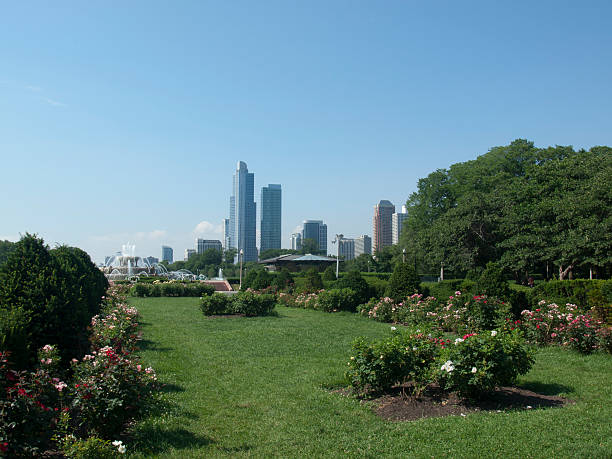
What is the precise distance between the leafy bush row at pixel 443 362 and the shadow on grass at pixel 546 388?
669 mm

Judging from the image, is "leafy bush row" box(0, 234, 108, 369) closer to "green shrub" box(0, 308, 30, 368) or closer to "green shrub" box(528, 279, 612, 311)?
"green shrub" box(0, 308, 30, 368)

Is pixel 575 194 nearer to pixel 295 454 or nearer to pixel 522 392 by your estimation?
pixel 522 392

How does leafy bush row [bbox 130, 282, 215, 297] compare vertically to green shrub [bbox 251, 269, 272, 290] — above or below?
below

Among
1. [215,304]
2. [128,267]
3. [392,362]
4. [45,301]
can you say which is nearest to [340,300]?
[215,304]

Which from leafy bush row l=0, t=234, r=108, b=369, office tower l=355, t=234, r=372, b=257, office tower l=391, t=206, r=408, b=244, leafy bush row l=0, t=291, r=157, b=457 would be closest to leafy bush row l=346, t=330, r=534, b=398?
leafy bush row l=0, t=291, r=157, b=457

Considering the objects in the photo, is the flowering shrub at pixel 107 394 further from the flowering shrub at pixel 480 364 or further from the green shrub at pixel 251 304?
the green shrub at pixel 251 304

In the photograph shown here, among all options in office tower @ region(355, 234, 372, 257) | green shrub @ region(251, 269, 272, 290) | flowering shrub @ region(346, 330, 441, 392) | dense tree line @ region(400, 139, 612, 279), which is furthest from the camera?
office tower @ region(355, 234, 372, 257)

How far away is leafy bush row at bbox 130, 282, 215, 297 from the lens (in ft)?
90.2

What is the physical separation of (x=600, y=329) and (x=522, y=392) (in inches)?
165

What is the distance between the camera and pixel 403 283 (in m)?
16.5

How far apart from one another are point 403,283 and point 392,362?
1080cm

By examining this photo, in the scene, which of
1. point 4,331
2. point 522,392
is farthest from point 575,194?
point 4,331

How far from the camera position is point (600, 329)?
9.20m

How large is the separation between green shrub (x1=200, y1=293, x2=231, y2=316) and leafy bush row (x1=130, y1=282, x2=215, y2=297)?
1032 cm
